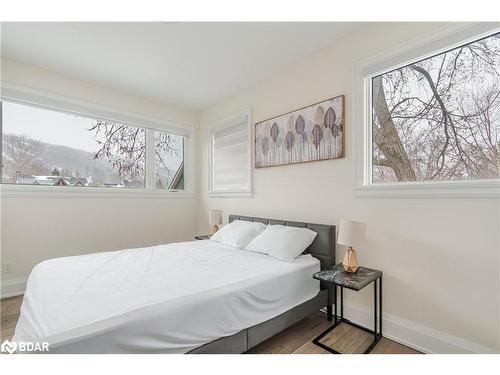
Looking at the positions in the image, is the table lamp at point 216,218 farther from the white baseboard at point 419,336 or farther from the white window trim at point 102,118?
the white baseboard at point 419,336

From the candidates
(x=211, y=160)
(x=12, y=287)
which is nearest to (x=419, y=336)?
(x=211, y=160)

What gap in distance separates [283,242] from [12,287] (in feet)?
10.2

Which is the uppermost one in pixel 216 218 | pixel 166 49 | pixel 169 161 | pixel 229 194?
pixel 166 49

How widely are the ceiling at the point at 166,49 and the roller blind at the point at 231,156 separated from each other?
2.05 ft

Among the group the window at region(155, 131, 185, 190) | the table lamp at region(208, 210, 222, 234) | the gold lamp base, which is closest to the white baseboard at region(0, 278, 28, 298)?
the window at region(155, 131, 185, 190)

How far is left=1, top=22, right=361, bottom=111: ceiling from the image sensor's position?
225 cm

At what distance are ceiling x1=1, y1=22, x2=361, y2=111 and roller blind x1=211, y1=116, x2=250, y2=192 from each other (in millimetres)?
625

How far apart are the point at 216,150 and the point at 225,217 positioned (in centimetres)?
112

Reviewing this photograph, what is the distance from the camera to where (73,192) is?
3162 mm

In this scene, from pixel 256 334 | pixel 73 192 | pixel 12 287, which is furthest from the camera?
pixel 73 192

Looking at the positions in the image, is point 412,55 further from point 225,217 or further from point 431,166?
point 225,217

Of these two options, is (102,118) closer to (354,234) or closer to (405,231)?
(354,234)

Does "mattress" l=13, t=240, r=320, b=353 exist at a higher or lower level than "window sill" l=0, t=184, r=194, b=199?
lower

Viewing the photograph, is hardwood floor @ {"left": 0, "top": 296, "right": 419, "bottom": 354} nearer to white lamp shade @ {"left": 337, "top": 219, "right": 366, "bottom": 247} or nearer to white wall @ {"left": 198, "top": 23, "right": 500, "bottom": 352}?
white wall @ {"left": 198, "top": 23, "right": 500, "bottom": 352}
